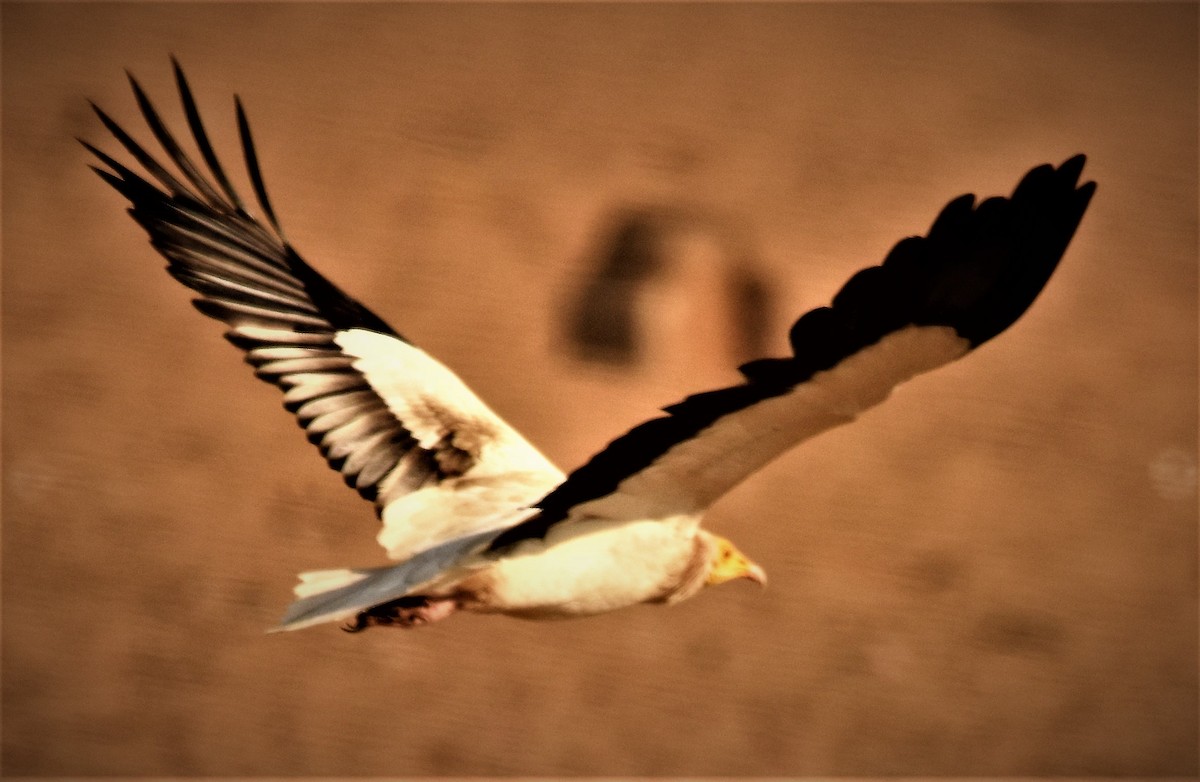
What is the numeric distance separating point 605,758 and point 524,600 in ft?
5.47

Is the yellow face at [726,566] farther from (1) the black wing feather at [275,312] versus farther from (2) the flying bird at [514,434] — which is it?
(1) the black wing feather at [275,312]

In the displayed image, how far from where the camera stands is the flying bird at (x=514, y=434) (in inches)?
54.9

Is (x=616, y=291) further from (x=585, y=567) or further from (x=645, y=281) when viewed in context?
(x=585, y=567)

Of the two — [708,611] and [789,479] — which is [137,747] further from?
[789,479]

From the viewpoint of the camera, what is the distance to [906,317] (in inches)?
54.9

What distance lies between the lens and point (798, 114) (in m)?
4.23

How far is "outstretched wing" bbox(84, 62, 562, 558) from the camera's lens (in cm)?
205

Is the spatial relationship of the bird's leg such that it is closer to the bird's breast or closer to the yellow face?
the bird's breast

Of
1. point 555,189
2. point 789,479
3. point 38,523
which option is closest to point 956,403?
point 789,479

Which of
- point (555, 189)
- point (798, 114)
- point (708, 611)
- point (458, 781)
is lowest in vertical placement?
point (458, 781)

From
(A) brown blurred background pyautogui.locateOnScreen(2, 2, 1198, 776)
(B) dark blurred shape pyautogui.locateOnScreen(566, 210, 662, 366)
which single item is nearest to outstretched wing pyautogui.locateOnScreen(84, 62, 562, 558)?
(A) brown blurred background pyautogui.locateOnScreen(2, 2, 1198, 776)

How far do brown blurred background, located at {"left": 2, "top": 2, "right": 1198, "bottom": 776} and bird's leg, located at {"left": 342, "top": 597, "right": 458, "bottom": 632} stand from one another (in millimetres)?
1543

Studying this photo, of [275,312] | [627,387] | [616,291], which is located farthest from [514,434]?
[616,291]

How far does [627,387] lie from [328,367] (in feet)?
5.94
